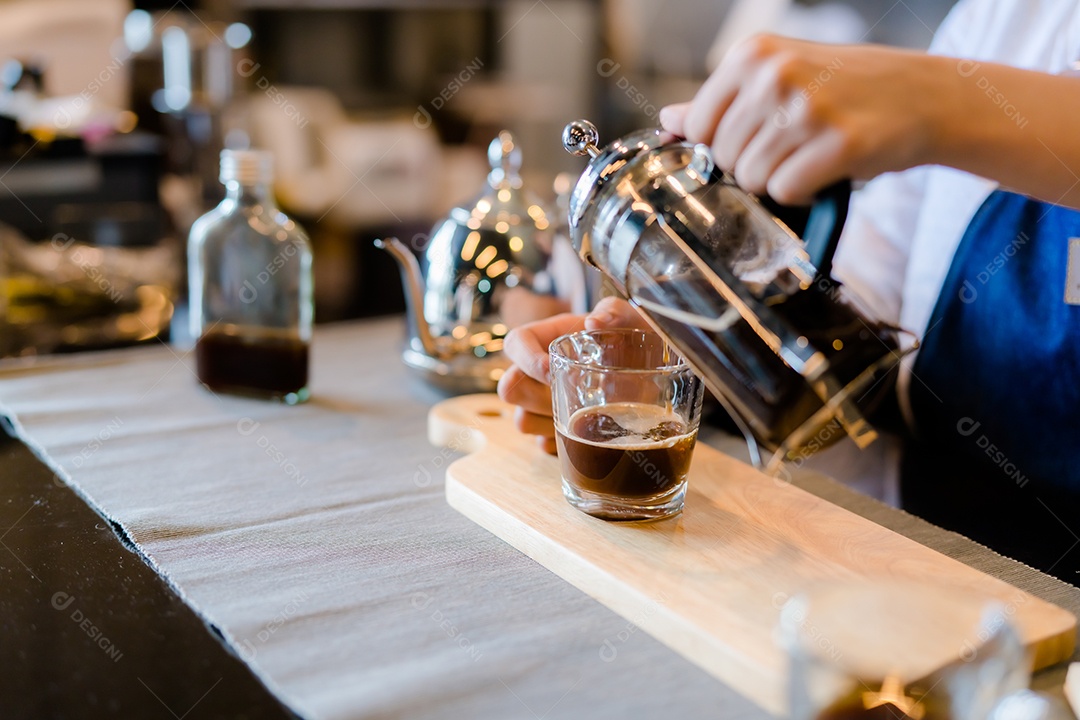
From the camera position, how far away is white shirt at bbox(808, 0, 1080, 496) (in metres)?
1.14

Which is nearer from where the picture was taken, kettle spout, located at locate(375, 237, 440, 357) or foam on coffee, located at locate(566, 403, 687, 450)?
foam on coffee, located at locate(566, 403, 687, 450)

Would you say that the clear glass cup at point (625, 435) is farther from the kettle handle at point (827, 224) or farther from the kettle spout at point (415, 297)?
the kettle spout at point (415, 297)

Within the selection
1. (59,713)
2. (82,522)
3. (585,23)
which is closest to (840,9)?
(585,23)

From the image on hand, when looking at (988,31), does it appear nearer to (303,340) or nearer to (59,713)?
(303,340)

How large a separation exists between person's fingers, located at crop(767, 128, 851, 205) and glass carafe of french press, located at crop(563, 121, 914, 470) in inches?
0.4

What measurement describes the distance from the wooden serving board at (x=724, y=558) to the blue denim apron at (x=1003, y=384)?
25 centimetres

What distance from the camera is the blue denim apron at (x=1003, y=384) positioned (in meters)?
1.04

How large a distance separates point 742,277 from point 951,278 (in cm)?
62

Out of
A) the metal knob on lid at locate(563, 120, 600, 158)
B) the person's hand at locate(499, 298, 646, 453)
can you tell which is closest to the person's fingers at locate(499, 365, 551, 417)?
the person's hand at locate(499, 298, 646, 453)

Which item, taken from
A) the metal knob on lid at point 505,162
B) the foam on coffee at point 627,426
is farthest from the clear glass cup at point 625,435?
the metal knob on lid at point 505,162

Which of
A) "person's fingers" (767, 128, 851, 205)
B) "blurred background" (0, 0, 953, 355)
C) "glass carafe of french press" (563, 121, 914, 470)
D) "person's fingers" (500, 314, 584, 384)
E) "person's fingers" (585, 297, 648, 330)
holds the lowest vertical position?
"blurred background" (0, 0, 953, 355)

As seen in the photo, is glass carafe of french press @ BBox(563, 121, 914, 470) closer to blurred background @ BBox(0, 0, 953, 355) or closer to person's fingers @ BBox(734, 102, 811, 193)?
person's fingers @ BBox(734, 102, 811, 193)

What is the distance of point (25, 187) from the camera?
2.06 meters

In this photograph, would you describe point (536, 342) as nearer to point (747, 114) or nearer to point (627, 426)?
point (627, 426)
